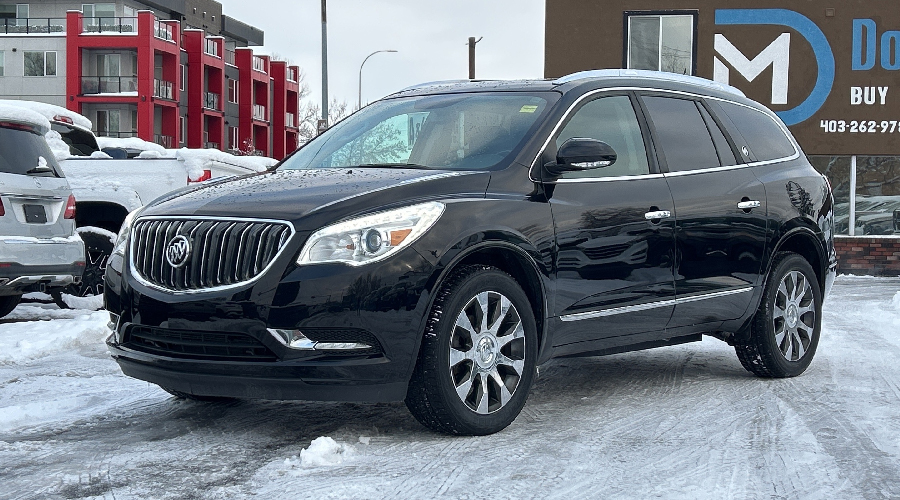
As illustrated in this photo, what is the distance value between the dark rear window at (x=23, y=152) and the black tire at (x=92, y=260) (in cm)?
171

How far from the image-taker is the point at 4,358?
798cm

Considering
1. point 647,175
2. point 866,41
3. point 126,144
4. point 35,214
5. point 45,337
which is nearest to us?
point 647,175

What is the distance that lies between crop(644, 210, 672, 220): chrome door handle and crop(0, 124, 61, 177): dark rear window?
5.63 m

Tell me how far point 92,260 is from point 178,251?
7.38 meters

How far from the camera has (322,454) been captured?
487cm

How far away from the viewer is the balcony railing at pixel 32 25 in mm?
63312

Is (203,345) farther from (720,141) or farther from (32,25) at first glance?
(32,25)

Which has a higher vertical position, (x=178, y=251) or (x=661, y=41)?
(x=661, y=41)

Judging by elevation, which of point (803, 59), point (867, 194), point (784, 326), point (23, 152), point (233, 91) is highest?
point (233, 91)

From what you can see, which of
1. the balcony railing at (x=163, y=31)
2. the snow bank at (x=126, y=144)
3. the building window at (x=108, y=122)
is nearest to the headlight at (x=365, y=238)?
the snow bank at (x=126, y=144)

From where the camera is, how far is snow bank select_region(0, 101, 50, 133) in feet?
31.7

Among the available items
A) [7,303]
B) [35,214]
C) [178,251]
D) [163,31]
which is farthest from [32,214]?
[163,31]

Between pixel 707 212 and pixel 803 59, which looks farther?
pixel 803 59

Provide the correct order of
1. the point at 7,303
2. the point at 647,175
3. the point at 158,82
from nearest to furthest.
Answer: the point at 647,175
the point at 7,303
the point at 158,82
